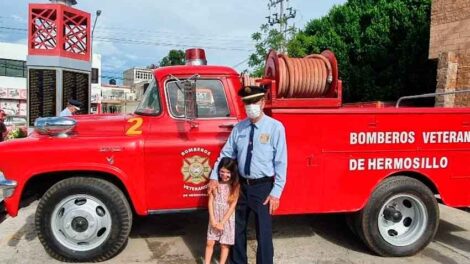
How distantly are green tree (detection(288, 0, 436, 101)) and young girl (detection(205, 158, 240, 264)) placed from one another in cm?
1494

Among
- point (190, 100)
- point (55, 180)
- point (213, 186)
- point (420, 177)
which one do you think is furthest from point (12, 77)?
point (420, 177)

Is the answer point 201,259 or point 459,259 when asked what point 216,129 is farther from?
point 459,259

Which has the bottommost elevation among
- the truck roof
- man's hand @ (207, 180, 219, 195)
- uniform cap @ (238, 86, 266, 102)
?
man's hand @ (207, 180, 219, 195)

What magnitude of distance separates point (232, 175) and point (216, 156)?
0.52 m

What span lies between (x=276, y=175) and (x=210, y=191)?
2.21 ft

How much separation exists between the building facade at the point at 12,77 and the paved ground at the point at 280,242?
42.2 meters

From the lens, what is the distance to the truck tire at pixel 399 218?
4746 mm

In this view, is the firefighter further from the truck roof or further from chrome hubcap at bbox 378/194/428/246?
chrome hubcap at bbox 378/194/428/246

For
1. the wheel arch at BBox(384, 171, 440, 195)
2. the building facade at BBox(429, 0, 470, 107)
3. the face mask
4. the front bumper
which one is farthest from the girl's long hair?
the building facade at BBox(429, 0, 470, 107)

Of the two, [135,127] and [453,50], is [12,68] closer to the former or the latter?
[453,50]

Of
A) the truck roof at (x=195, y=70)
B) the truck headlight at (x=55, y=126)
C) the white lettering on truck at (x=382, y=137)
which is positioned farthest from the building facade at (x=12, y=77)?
the white lettering on truck at (x=382, y=137)

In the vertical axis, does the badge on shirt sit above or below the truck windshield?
below

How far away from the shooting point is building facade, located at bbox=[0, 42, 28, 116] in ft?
144

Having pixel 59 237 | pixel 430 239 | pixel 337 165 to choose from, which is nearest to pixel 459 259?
pixel 430 239
